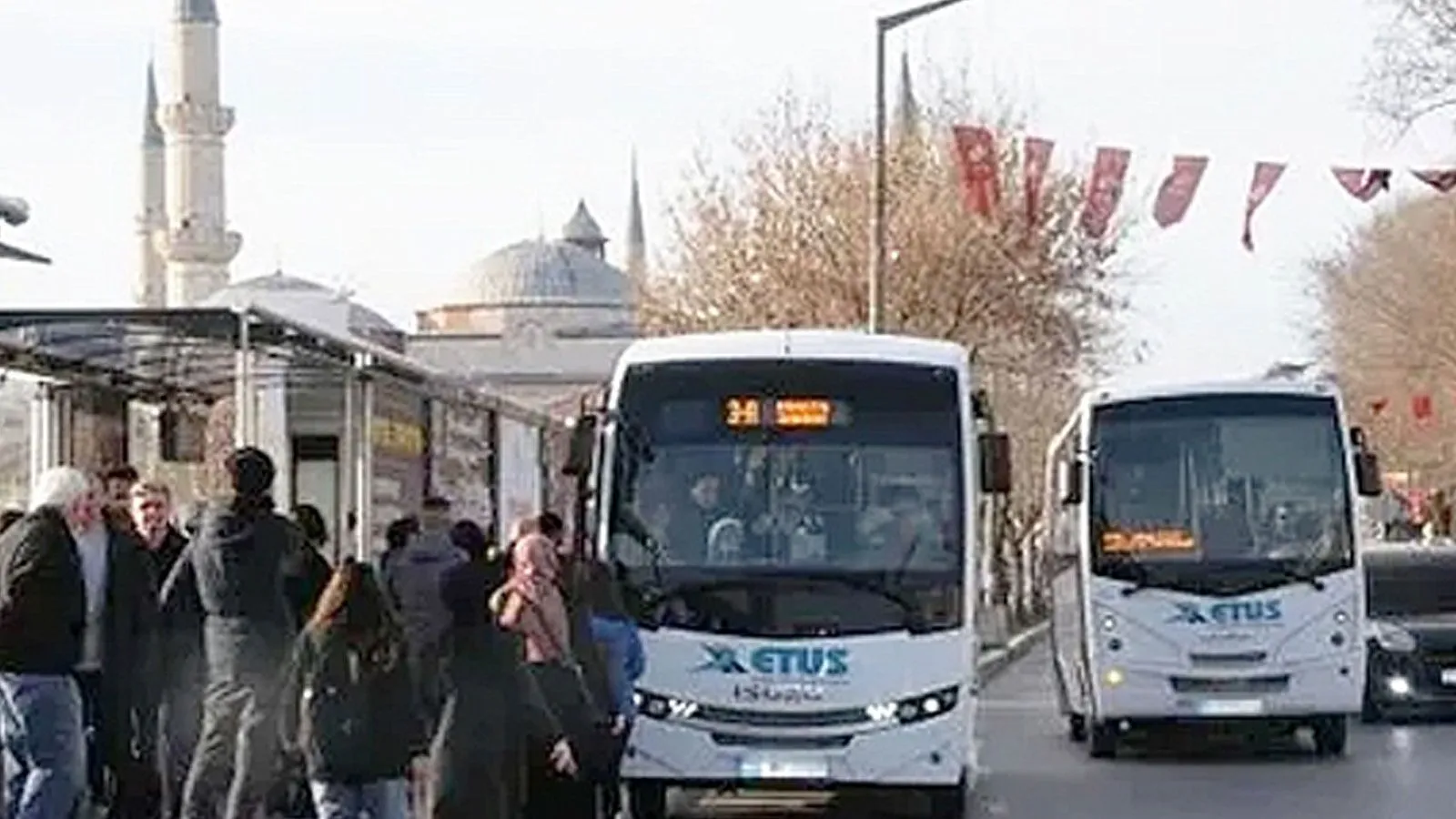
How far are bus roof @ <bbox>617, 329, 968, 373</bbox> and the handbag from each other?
210 inches

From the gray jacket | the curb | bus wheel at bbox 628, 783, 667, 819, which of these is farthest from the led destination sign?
the curb

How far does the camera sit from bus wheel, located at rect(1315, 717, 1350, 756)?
90.8 ft

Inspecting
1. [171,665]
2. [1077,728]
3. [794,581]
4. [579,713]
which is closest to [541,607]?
[579,713]

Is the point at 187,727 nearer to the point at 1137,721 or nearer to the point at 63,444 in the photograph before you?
the point at 63,444

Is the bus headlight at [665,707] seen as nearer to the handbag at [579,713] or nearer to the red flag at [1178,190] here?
the handbag at [579,713]

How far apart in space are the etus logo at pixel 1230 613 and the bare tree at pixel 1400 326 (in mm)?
36353

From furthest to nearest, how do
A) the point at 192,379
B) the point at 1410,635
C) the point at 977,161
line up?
the point at 977,161 < the point at 1410,635 < the point at 192,379

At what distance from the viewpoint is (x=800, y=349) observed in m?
20.8

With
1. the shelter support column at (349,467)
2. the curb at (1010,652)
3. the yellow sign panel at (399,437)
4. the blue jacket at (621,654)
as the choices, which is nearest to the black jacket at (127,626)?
the blue jacket at (621,654)

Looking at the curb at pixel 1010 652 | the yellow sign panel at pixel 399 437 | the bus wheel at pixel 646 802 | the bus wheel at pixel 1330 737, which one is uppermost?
the yellow sign panel at pixel 399 437

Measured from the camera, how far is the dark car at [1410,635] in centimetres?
3222

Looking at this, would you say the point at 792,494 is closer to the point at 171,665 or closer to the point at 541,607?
the point at 541,607

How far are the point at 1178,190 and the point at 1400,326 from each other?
32.7m

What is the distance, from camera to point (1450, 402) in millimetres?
69875
